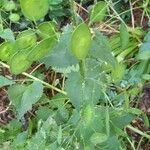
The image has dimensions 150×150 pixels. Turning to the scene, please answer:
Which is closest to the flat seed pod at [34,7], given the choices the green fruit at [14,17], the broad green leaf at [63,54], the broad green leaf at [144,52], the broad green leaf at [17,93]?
the broad green leaf at [63,54]

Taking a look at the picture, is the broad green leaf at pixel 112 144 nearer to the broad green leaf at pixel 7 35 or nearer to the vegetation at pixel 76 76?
the vegetation at pixel 76 76

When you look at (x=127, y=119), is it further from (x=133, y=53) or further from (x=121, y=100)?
(x=133, y=53)

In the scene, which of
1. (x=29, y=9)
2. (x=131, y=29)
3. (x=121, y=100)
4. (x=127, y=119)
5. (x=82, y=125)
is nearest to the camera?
(x=29, y=9)

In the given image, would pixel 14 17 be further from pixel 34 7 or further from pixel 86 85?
pixel 34 7

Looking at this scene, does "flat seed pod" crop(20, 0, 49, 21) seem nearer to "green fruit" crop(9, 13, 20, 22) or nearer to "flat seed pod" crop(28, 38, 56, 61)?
"flat seed pod" crop(28, 38, 56, 61)

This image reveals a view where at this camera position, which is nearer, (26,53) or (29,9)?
(29,9)

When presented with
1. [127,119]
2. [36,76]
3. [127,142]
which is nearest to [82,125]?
[127,119]

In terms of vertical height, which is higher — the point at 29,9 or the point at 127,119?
the point at 29,9

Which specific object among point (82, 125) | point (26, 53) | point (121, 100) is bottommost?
point (121, 100)
